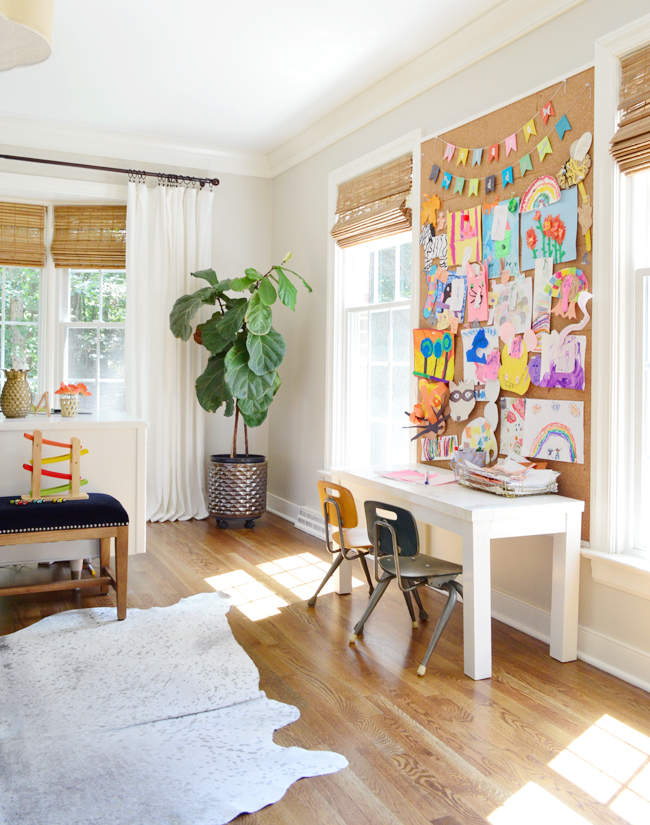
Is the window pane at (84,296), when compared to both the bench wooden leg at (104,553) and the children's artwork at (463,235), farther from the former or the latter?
the children's artwork at (463,235)

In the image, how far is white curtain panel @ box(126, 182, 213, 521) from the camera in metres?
5.05

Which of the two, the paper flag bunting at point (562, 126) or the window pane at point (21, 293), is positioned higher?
the paper flag bunting at point (562, 126)

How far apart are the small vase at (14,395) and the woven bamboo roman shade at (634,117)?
287 centimetres

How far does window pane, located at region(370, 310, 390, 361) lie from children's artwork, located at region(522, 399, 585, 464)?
1341 mm

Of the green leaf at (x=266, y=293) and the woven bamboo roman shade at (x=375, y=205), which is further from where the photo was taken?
the green leaf at (x=266, y=293)

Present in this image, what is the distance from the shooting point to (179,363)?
→ 5.14 m

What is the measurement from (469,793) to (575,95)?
8.45 feet

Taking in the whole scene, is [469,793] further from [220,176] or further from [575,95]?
[220,176]

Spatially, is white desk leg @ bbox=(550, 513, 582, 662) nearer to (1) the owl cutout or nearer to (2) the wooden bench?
(1) the owl cutout

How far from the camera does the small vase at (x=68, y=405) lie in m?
3.52

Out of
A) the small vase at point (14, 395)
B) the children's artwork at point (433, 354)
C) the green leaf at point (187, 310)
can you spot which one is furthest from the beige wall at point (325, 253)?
the small vase at point (14, 395)

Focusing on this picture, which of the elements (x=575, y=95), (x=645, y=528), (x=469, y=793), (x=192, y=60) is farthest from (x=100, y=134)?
(x=469, y=793)

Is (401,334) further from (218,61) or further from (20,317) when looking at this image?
(20,317)

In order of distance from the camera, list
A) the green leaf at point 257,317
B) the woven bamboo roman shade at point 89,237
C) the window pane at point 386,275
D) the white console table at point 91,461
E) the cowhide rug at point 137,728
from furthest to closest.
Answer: the woven bamboo roman shade at point 89,237
the green leaf at point 257,317
the window pane at point 386,275
the white console table at point 91,461
the cowhide rug at point 137,728
